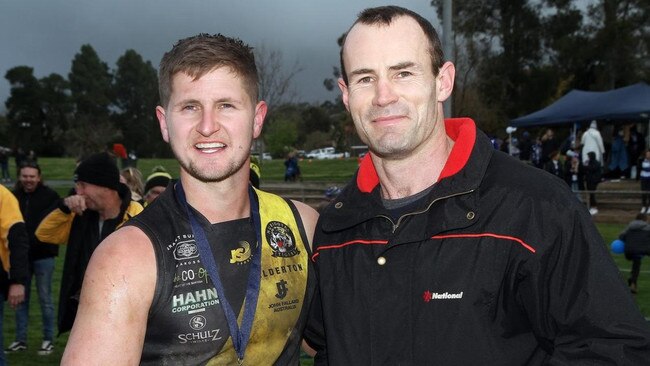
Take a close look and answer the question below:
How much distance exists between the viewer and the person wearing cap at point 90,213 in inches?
240

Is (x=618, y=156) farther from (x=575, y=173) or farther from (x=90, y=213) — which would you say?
(x=90, y=213)

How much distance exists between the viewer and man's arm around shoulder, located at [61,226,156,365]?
2.46 metres

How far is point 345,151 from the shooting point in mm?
60406

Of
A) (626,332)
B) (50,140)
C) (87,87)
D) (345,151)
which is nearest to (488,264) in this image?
(626,332)

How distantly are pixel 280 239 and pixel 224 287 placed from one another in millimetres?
364

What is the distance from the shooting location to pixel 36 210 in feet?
27.8

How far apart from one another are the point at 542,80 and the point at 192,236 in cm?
4775

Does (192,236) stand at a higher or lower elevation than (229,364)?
higher

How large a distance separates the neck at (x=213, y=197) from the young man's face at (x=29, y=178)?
6.19m

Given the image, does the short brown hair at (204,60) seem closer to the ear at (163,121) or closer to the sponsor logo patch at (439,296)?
the ear at (163,121)

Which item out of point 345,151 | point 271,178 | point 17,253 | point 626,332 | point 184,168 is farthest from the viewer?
point 345,151

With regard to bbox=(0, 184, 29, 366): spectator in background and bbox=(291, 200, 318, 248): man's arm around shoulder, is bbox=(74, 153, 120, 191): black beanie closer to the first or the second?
bbox=(0, 184, 29, 366): spectator in background

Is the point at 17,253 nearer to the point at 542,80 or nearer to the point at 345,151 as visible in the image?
the point at 542,80

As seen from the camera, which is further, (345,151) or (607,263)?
(345,151)
